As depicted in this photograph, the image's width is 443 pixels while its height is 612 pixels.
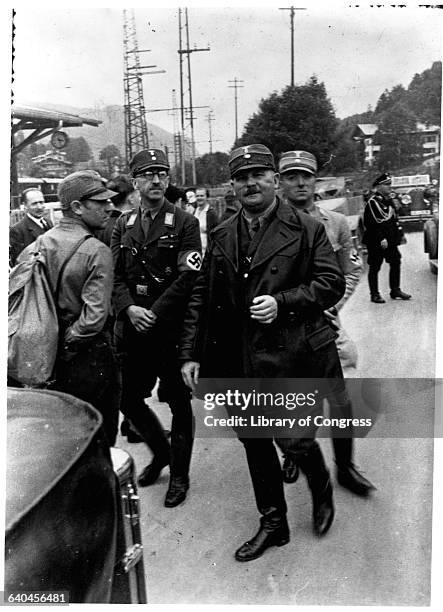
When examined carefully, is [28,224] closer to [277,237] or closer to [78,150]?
[78,150]

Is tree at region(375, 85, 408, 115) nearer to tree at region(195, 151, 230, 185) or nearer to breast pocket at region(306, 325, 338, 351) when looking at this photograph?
tree at region(195, 151, 230, 185)

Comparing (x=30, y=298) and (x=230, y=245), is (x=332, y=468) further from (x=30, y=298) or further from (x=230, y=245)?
(x=30, y=298)

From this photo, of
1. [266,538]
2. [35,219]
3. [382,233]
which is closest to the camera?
[266,538]

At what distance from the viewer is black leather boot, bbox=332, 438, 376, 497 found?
268cm

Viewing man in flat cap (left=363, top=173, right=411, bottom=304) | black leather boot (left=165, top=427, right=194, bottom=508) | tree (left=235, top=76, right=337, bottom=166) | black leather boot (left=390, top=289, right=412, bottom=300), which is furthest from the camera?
man in flat cap (left=363, top=173, right=411, bottom=304)

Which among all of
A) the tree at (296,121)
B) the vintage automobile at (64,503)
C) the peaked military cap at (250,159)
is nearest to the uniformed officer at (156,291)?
the tree at (296,121)

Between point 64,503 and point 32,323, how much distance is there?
1195 mm

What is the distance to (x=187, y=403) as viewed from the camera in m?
2.80

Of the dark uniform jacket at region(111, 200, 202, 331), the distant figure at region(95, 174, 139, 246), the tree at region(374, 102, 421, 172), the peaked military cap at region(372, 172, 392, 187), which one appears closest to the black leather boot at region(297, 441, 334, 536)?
the dark uniform jacket at region(111, 200, 202, 331)

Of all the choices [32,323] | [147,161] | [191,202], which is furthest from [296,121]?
[32,323]

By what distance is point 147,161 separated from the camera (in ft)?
8.93

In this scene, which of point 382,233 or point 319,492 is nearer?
point 319,492

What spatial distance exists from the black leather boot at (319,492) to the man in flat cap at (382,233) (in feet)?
10.8

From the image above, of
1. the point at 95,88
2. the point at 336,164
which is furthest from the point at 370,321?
the point at 95,88
